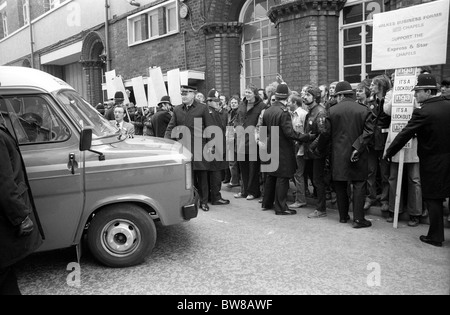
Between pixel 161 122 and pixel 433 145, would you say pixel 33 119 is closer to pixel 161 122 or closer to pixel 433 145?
pixel 161 122

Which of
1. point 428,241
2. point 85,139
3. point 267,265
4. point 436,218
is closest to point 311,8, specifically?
point 436,218

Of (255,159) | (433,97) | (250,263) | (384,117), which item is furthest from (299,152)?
(250,263)

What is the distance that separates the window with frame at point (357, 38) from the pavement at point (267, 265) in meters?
4.71

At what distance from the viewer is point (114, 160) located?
434 centimetres

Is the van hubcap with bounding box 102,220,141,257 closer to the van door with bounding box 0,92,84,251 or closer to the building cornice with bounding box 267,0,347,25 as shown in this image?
the van door with bounding box 0,92,84,251

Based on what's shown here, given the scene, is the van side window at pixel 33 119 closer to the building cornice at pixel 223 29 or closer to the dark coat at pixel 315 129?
the dark coat at pixel 315 129

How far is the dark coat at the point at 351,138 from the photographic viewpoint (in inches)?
226

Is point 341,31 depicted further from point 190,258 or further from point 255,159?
point 190,258

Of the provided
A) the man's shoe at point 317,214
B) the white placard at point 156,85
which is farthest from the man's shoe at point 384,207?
the white placard at point 156,85

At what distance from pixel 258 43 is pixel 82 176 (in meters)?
8.96

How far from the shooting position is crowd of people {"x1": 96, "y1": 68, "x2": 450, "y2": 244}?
5.78 meters

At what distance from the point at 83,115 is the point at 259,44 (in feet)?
27.3

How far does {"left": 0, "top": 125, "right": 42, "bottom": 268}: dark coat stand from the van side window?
943mm

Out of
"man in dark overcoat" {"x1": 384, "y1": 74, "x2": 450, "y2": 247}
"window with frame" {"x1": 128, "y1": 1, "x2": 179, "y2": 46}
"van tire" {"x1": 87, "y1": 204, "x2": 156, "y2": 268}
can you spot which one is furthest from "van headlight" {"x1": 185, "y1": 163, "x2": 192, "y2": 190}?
"window with frame" {"x1": 128, "y1": 1, "x2": 179, "y2": 46}
